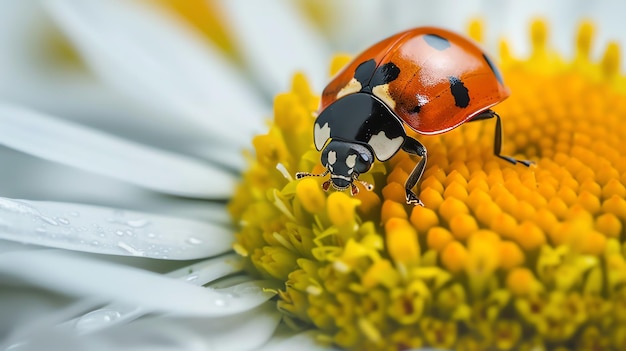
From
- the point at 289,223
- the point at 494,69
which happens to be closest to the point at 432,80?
the point at 494,69

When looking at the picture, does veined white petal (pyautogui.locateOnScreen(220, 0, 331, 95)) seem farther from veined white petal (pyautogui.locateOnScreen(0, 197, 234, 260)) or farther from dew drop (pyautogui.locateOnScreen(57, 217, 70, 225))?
dew drop (pyautogui.locateOnScreen(57, 217, 70, 225))

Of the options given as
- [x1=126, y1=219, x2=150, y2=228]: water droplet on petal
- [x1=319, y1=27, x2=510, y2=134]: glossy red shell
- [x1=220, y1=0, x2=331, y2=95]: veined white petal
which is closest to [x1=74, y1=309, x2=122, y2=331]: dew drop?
[x1=126, y1=219, x2=150, y2=228]: water droplet on petal

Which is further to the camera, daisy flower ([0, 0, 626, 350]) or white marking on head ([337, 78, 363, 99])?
white marking on head ([337, 78, 363, 99])

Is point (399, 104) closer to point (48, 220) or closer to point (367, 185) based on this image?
point (367, 185)

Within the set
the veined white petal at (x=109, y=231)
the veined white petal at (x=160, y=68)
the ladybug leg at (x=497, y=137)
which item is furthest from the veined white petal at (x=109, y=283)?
the veined white petal at (x=160, y=68)

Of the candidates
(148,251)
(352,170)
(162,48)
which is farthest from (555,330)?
(162,48)

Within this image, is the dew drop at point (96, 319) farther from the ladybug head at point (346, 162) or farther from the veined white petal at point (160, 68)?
the veined white petal at point (160, 68)
